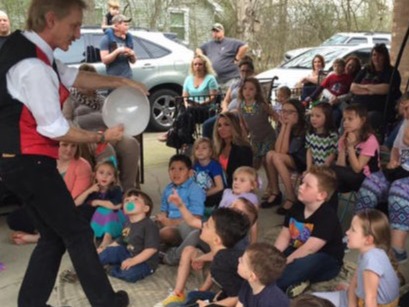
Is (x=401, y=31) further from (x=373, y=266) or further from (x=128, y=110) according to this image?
(x=373, y=266)

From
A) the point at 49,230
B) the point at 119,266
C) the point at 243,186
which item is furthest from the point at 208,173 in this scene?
the point at 49,230

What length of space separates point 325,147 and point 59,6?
2.60 metres

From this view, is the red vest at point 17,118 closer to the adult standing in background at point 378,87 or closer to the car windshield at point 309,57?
→ the adult standing in background at point 378,87

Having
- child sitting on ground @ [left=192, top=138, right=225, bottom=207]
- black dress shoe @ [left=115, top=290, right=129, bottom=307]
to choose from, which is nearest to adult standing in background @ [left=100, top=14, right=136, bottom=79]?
child sitting on ground @ [left=192, top=138, right=225, bottom=207]

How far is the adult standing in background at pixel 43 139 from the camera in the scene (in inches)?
90.4

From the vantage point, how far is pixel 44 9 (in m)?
2.36

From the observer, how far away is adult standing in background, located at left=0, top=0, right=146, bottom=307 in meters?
2.29

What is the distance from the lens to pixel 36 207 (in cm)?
248

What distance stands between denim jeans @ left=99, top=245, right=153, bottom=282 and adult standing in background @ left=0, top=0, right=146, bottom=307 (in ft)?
2.01

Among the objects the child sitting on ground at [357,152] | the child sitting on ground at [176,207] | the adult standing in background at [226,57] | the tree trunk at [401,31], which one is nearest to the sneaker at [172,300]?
the child sitting on ground at [176,207]

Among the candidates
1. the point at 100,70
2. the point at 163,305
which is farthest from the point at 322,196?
the point at 100,70

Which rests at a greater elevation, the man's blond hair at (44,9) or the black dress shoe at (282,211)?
the man's blond hair at (44,9)

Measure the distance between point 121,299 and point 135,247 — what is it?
503mm

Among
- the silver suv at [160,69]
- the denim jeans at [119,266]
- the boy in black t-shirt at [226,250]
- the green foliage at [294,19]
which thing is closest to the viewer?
the boy in black t-shirt at [226,250]
